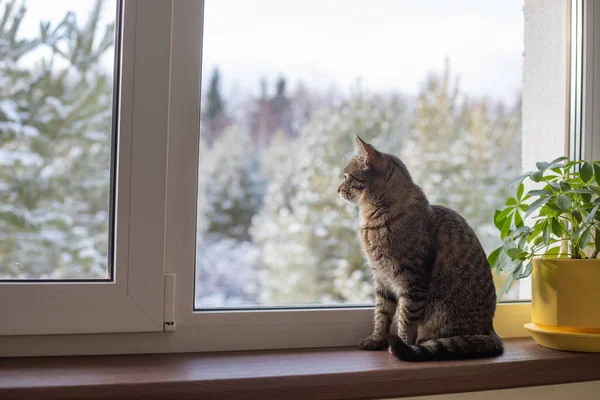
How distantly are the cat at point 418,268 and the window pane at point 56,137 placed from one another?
0.57 meters

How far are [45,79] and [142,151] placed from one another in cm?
23

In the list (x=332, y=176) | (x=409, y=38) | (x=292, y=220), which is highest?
(x=409, y=38)

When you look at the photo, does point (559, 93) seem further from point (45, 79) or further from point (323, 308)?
point (45, 79)

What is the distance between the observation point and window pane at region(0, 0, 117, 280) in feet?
3.63

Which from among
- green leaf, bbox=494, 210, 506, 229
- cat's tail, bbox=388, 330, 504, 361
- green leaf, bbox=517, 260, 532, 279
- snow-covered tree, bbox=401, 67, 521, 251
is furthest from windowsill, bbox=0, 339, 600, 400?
snow-covered tree, bbox=401, 67, 521, 251

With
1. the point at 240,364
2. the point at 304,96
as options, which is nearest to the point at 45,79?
the point at 240,364

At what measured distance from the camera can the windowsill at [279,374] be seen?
3.03 ft

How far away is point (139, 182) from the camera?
1.15 m

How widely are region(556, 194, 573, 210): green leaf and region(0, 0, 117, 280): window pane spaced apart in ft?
3.08

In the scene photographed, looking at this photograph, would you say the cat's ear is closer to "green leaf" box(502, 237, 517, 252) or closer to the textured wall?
"green leaf" box(502, 237, 517, 252)

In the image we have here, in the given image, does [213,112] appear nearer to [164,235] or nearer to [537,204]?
[164,235]

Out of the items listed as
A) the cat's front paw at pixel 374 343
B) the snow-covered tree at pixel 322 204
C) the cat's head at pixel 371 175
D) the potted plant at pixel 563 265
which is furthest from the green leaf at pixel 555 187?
the snow-covered tree at pixel 322 204

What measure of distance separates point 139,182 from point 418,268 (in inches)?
24.0

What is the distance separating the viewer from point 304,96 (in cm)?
177
